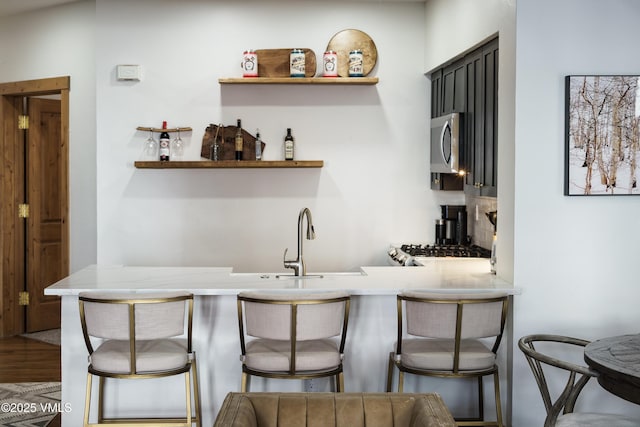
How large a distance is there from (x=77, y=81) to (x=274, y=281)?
327 centimetres

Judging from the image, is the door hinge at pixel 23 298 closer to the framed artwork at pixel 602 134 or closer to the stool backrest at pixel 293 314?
the stool backrest at pixel 293 314

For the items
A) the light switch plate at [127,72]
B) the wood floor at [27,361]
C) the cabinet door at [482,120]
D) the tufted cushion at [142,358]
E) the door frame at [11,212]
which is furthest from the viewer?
the door frame at [11,212]

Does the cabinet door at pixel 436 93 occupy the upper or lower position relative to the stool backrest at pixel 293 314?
upper

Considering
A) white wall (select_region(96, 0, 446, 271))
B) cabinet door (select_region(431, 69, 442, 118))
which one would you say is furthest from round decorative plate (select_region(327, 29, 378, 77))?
cabinet door (select_region(431, 69, 442, 118))

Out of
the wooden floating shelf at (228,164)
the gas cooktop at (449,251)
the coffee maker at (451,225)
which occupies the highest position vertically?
the wooden floating shelf at (228,164)

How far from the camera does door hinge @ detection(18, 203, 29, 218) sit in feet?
23.2

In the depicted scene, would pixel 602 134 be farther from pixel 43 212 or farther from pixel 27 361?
pixel 43 212

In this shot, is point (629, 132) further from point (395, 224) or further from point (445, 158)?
point (395, 224)

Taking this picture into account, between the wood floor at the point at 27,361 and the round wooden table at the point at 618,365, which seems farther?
the wood floor at the point at 27,361

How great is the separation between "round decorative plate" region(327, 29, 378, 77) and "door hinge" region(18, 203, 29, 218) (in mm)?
3291

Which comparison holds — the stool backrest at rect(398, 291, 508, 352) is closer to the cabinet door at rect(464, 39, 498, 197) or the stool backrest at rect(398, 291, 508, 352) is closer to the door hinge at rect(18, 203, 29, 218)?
the cabinet door at rect(464, 39, 498, 197)

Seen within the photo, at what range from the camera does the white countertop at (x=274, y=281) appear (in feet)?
12.6

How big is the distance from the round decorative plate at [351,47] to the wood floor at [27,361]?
10.2ft

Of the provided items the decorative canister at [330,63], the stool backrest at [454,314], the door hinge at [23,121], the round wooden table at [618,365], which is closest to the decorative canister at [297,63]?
the decorative canister at [330,63]
